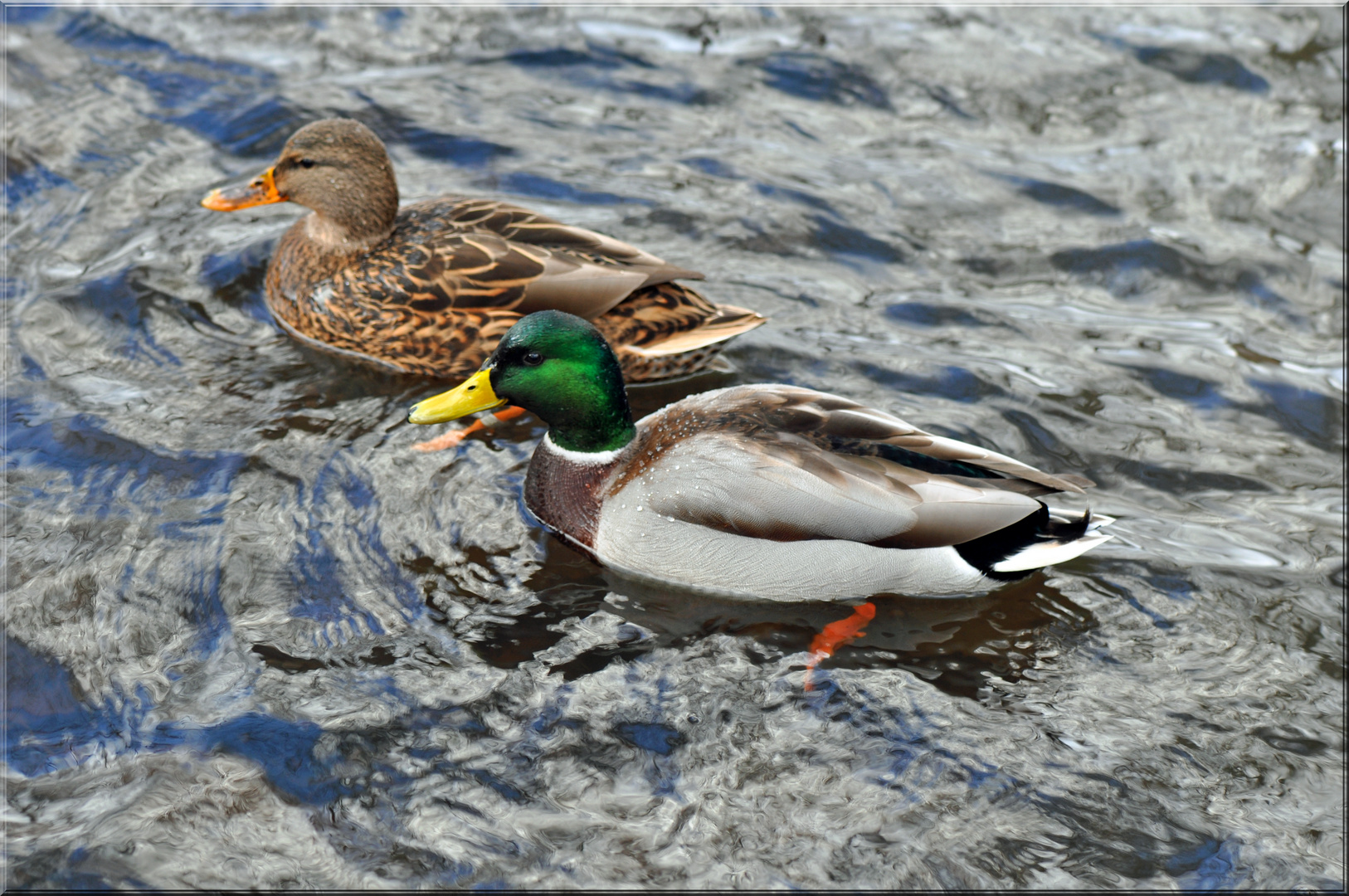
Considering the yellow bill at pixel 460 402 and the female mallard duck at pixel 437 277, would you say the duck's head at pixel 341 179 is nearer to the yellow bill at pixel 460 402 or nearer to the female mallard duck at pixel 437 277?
the female mallard duck at pixel 437 277

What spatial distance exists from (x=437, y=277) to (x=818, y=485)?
253cm

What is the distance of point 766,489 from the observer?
16.3 feet

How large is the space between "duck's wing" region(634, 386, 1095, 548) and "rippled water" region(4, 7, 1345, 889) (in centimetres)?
48

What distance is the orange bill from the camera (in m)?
6.77

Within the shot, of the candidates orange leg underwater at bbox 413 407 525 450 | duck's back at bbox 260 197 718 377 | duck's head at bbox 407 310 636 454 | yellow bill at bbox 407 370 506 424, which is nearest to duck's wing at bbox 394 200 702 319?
duck's back at bbox 260 197 718 377

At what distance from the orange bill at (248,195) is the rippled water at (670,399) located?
0.62 metres

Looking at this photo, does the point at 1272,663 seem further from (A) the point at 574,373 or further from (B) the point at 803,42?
(B) the point at 803,42

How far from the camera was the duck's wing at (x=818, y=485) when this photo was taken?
493 cm

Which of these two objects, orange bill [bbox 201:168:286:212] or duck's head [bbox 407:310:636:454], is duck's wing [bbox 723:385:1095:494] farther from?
orange bill [bbox 201:168:286:212]

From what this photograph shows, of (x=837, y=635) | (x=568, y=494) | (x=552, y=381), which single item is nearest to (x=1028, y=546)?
(x=837, y=635)

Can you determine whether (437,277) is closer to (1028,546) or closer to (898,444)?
(898,444)

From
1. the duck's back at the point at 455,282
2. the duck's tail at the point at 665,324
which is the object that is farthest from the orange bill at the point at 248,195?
the duck's tail at the point at 665,324

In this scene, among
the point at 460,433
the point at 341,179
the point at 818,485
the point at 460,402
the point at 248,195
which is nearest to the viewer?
the point at 818,485

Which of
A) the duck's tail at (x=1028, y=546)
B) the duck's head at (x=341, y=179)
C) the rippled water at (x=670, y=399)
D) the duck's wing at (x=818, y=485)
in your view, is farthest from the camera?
the duck's head at (x=341, y=179)
